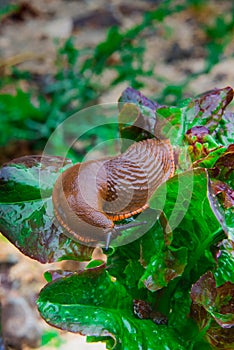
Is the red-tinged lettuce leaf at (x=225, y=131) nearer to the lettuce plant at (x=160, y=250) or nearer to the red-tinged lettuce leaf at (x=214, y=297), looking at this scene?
the lettuce plant at (x=160, y=250)

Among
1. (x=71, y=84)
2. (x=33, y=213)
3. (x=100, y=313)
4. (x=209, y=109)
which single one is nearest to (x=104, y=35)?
(x=71, y=84)

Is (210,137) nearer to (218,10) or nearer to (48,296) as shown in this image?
(48,296)

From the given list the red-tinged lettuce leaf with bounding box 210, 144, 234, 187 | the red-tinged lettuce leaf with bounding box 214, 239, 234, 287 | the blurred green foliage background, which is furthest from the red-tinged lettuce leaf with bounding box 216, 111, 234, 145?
the blurred green foliage background

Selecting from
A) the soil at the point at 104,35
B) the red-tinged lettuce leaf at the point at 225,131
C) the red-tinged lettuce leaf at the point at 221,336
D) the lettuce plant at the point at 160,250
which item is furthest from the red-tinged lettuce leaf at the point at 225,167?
the soil at the point at 104,35

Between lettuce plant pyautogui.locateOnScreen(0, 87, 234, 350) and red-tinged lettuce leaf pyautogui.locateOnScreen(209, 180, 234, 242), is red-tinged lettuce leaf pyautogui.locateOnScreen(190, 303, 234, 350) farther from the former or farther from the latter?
red-tinged lettuce leaf pyautogui.locateOnScreen(209, 180, 234, 242)

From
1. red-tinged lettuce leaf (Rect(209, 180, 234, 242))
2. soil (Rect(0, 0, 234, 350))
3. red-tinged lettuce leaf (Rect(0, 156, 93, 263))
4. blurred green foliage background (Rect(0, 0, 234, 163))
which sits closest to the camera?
red-tinged lettuce leaf (Rect(209, 180, 234, 242))
